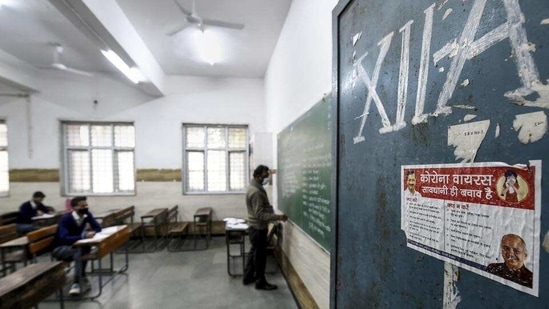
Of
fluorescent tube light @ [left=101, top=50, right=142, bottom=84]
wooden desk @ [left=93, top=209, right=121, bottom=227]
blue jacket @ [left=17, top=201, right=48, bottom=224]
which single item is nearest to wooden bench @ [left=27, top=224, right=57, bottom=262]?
wooden desk @ [left=93, top=209, right=121, bottom=227]

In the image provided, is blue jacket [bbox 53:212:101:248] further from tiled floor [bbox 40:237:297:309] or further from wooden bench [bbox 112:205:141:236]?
wooden bench [bbox 112:205:141:236]

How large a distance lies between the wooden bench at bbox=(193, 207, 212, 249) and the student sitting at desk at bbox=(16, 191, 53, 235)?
9.23 ft

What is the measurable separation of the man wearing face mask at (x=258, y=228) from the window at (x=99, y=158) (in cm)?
386

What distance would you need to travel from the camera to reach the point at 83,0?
7.48ft

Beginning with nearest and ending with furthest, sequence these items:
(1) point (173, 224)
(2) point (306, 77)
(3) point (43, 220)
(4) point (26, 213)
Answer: (2) point (306, 77), (3) point (43, 220), (4) point (26, 213), (1) point (173, 224)

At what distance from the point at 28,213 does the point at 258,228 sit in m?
4.65

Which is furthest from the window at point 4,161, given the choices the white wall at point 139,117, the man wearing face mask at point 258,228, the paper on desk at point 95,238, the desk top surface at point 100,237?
the man wearing face mask at point 258,228

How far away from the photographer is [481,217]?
0.51 metres

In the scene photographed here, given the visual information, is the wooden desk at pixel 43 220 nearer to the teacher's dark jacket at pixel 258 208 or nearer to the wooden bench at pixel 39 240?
the wooden bench at pixel 39 240

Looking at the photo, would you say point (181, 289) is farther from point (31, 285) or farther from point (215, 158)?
point (215, 158)

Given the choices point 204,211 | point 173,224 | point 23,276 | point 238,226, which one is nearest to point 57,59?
point 173,224

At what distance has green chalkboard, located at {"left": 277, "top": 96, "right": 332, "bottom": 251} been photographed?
1.83 meters

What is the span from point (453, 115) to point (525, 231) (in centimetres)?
27

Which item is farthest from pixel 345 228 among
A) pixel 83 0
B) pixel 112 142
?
pixel 112 142
